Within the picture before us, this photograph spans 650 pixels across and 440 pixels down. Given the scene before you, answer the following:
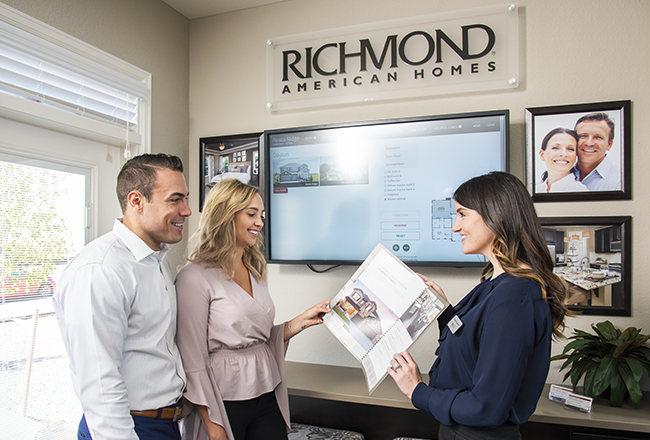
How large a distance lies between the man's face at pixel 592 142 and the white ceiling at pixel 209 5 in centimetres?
181

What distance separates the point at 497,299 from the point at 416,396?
391mm

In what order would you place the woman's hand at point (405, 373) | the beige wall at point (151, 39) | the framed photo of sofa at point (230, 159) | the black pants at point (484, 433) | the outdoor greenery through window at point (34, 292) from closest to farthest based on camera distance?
the black pants at point (484, 433) → the woman's hand at point (405, 373) → the outdoor greenery through window at point (34, 292) → the beige wall at point (151, 39) → the framed photo of sofa at point (230, 159)

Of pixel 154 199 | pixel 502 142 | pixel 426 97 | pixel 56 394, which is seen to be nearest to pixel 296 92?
pixel 426 97

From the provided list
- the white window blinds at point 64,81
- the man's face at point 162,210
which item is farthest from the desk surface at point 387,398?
the white window blinds at point 64,81

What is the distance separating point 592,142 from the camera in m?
A: 1.95

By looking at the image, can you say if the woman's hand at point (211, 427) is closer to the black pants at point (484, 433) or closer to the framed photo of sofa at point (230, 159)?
the black pants at point (484, 433)

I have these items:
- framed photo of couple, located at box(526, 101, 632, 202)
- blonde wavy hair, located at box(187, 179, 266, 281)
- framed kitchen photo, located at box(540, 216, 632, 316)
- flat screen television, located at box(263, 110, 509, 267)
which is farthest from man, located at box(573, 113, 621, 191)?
blonde wavy hair, located at box(187, 179, 266, 281)

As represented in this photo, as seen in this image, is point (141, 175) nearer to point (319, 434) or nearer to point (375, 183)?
point (375, 183)

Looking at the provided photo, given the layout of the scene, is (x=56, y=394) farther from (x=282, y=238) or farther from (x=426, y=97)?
(x=426, y=97)

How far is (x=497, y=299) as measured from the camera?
110 centimetres

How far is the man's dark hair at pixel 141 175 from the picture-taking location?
4.33 ft

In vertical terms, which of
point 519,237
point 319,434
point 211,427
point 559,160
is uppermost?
point 559,160

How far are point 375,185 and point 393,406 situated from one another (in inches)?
41.8

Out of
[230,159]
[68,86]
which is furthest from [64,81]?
[230,159]
